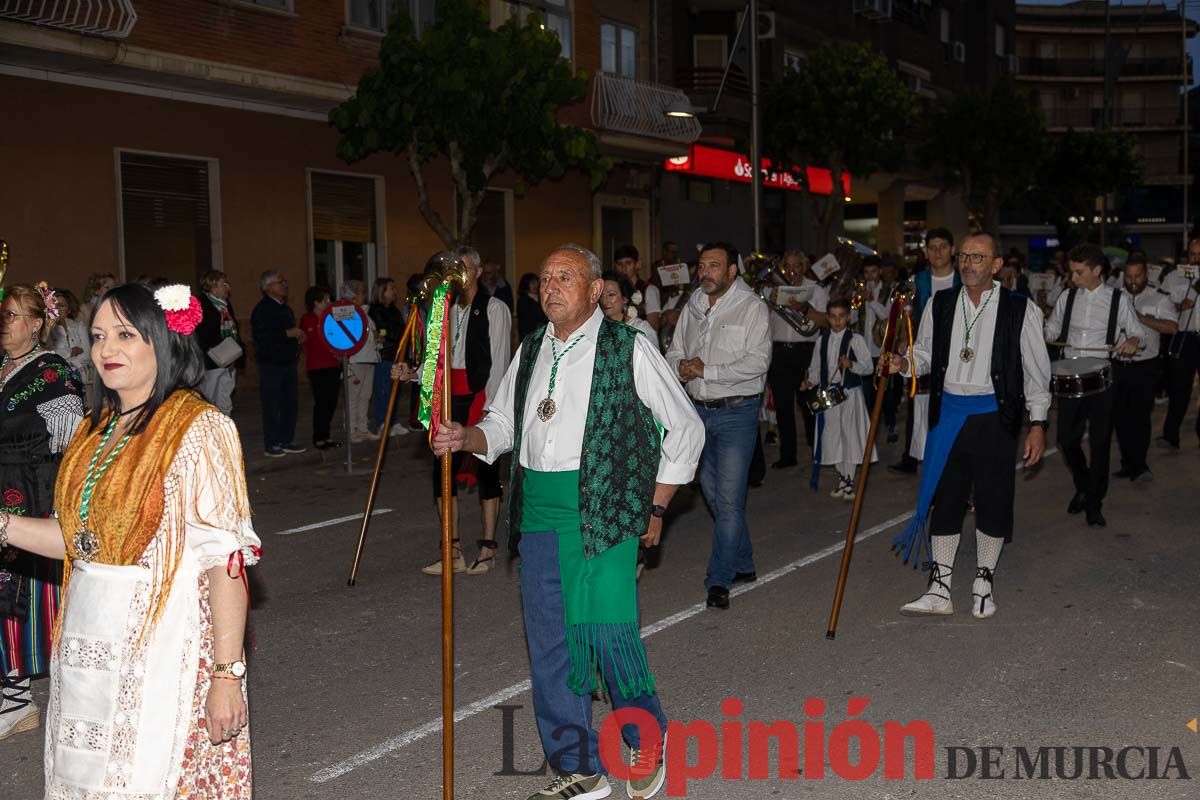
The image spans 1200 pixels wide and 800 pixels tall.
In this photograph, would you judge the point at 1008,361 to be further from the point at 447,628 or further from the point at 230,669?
the point at 230,669

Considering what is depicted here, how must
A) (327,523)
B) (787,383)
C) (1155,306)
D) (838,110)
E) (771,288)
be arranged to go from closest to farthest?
1. (327,523)
2. (771,288)
3. (1155,306)
4. (787,383)
5. (838,110)

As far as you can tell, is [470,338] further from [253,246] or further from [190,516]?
[253,246]

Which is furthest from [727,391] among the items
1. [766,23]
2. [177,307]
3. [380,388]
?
[766,23]

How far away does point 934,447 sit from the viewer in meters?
7.05

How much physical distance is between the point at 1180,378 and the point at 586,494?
10.8 metres

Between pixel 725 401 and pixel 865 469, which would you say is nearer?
pixel 865 469

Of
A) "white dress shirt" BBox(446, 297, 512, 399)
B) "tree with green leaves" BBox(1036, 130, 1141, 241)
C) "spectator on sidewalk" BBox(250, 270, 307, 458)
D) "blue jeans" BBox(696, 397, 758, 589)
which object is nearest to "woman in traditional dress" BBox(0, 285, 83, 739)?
"white dress shirt" BBox(446, 297, 512, 399)

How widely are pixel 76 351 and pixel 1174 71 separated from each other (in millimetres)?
83882

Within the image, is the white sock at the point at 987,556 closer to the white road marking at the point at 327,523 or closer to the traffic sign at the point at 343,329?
the white road marking at the point at 327,523

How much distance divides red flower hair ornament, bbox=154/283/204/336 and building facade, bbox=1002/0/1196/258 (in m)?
78.7

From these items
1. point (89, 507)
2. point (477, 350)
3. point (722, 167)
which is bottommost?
point (89, 507)

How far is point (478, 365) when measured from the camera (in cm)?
795

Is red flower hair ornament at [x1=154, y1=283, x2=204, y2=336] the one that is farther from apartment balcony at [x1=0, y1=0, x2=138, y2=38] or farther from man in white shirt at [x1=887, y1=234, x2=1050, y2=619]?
apartment balcony at [x1=0, y1=0, x2=138, y2=38]

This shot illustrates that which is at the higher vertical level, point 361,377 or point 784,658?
point 361,377
